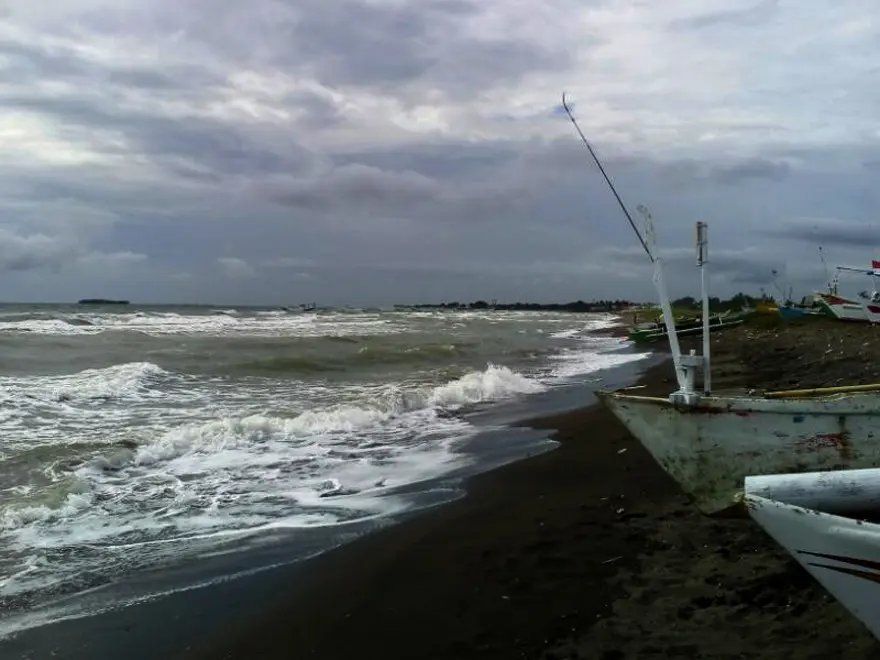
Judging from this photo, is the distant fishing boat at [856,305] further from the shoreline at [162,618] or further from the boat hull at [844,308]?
the shoreline at [162,618]

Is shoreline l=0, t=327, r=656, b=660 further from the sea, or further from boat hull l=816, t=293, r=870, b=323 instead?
boat hull l=816, t=293, r=870, b=323

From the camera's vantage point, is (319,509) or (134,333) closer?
(319,509)

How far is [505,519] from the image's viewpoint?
7367mm

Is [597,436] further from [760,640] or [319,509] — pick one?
[760,640]

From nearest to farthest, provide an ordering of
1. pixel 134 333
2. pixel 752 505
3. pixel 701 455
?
1. pixel 752 505
2. pixel 701 455
3. pixel 134 333

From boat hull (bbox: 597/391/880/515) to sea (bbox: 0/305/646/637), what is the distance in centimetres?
304

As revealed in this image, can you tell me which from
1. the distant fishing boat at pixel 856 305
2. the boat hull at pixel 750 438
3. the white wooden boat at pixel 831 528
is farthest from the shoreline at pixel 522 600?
the distant fishing boat at pixel 856 305

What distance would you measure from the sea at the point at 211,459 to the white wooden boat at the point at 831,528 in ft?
14.3

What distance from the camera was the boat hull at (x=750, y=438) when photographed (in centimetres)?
577

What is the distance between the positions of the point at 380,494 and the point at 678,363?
4.21 meters

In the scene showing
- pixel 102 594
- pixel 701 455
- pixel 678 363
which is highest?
pixel 678 363

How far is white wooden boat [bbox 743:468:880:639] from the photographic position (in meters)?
3.22

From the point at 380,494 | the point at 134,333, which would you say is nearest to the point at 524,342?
the point at 134,333

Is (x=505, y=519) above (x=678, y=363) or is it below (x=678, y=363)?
below
